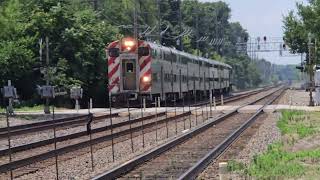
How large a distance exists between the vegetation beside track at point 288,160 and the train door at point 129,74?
645 inches

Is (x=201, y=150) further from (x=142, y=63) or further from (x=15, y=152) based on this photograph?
(x=142, y=63)

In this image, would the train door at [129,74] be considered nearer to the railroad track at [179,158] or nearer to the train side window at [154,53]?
the train side window at [154,53]

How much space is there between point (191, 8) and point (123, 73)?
10301 cm

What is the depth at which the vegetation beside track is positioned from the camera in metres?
12.6

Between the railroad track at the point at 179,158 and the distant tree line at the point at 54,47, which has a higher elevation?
the distant tree line at the point at 54,47

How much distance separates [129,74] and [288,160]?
76.7ft

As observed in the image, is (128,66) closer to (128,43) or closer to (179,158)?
(128,43)

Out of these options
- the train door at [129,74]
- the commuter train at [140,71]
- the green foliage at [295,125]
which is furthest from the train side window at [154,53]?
the green foliage at [295,125]

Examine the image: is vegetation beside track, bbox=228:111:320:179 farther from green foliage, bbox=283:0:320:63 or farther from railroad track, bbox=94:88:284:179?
green foliage, bbox=283:0:320:63

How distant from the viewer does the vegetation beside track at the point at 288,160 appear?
41.5 ft

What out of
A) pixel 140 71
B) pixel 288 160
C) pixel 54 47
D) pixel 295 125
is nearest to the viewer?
pixel 288 160

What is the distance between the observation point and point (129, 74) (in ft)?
123

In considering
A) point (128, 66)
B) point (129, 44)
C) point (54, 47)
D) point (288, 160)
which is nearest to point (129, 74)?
point (128, 66)

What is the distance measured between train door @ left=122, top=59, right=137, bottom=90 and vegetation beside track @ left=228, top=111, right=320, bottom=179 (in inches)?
645
